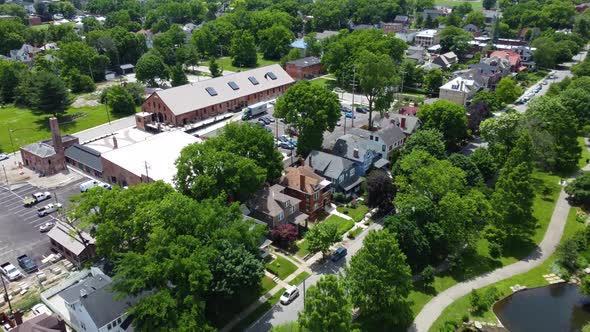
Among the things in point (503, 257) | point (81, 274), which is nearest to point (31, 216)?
point (81, 274)

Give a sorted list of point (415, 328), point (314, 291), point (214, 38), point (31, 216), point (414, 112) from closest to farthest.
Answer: point (314, 291) < point (415, 328) < point (31, 216) < point (414, 112) < point (214, 38)

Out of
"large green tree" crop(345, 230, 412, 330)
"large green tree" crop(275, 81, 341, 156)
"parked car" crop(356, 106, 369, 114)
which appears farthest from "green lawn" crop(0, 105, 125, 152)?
"large green tree" crop(345, 230, 412, 330)

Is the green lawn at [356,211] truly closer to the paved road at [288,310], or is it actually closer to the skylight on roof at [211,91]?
the paved road at [288,310]

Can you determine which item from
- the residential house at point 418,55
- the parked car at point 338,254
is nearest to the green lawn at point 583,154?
the parked car at point 338,254

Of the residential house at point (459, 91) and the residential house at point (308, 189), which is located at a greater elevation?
the residential house at point (459, 91)

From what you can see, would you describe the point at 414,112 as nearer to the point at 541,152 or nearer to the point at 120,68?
the point at 541,152

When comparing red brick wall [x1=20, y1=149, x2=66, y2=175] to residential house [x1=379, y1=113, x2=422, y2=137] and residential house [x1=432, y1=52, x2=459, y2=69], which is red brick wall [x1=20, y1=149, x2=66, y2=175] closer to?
residential house [x1=379, y1=113, x2=422, y2=137]
